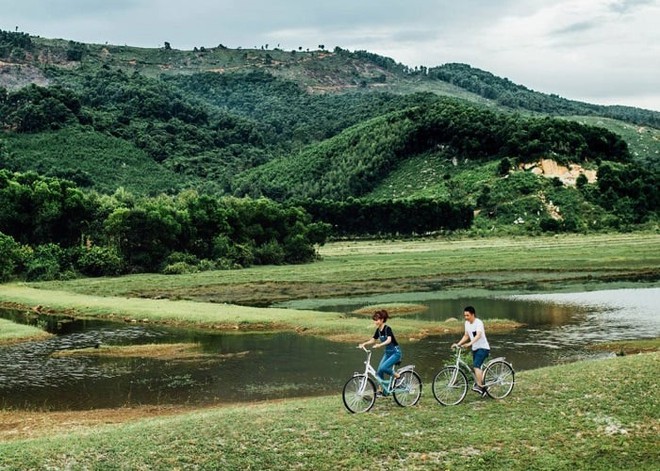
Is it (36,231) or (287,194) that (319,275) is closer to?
(36,231)

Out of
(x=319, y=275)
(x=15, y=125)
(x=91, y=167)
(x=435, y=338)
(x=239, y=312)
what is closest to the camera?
(x=435, y=338)

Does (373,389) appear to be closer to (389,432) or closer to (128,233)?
(389,432)

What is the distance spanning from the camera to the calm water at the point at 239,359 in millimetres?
27730

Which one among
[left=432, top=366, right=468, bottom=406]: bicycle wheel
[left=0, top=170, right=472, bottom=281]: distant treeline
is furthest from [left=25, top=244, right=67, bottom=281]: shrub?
[left=432, top=366, right=468, bottom=406]: bicycle wheel

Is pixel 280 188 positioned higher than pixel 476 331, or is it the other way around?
pixel 280 188

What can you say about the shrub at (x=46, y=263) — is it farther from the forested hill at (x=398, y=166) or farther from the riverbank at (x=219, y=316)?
the forested hill at (x=398, y=166)

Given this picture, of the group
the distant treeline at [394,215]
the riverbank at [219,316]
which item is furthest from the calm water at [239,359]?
the distant treeline at [394,215]

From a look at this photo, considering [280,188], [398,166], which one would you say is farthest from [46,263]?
[398,166]

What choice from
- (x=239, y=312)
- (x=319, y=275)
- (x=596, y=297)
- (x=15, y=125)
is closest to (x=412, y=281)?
(x=319, y=275)

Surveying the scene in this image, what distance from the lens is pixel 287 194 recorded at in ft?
571

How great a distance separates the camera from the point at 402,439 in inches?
671

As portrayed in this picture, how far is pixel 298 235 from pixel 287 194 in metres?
86.2

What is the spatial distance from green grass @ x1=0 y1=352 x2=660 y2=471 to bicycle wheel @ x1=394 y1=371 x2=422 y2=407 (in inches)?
12.8

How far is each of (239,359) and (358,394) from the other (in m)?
15.5
